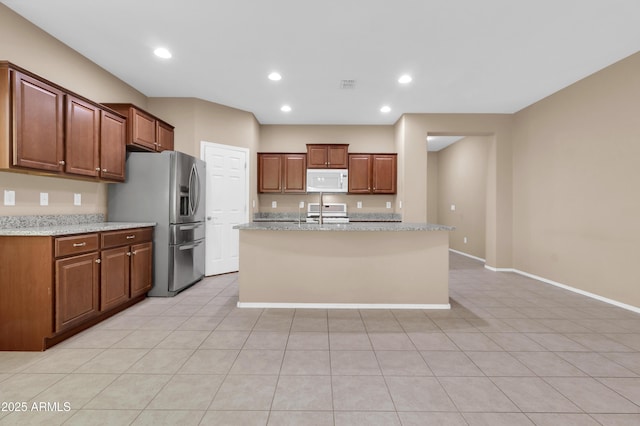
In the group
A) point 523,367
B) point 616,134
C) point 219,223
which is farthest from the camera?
point 219,223

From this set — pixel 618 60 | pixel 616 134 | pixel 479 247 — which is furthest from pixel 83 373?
pixel 479 247

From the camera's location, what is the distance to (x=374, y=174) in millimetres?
5766

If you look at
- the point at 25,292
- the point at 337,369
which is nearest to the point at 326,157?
the point at 337,369

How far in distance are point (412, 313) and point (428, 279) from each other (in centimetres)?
45

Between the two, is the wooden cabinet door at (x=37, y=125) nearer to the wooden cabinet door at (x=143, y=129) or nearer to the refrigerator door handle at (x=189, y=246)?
the wooden cabinet door at (x=143, y=129)

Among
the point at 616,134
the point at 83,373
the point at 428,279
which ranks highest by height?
the point at 616,134

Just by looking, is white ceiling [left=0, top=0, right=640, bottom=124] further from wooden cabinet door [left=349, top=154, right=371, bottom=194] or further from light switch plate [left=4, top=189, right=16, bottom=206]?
light switch plate [left=4, top=189, right=16, bottom=206]

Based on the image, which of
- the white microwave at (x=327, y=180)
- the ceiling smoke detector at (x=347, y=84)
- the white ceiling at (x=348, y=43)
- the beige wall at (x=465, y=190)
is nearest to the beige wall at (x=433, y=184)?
the beige wall at (x=465, y=190)

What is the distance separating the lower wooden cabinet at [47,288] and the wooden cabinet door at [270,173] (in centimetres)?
319

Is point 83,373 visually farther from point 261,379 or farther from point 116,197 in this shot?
point 116,197

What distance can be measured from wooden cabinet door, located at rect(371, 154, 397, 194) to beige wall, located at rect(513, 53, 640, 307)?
2.22 metres

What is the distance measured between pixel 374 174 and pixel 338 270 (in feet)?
9.72

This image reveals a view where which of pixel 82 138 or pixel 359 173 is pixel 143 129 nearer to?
pixel 82 138

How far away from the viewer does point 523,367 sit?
211cm
